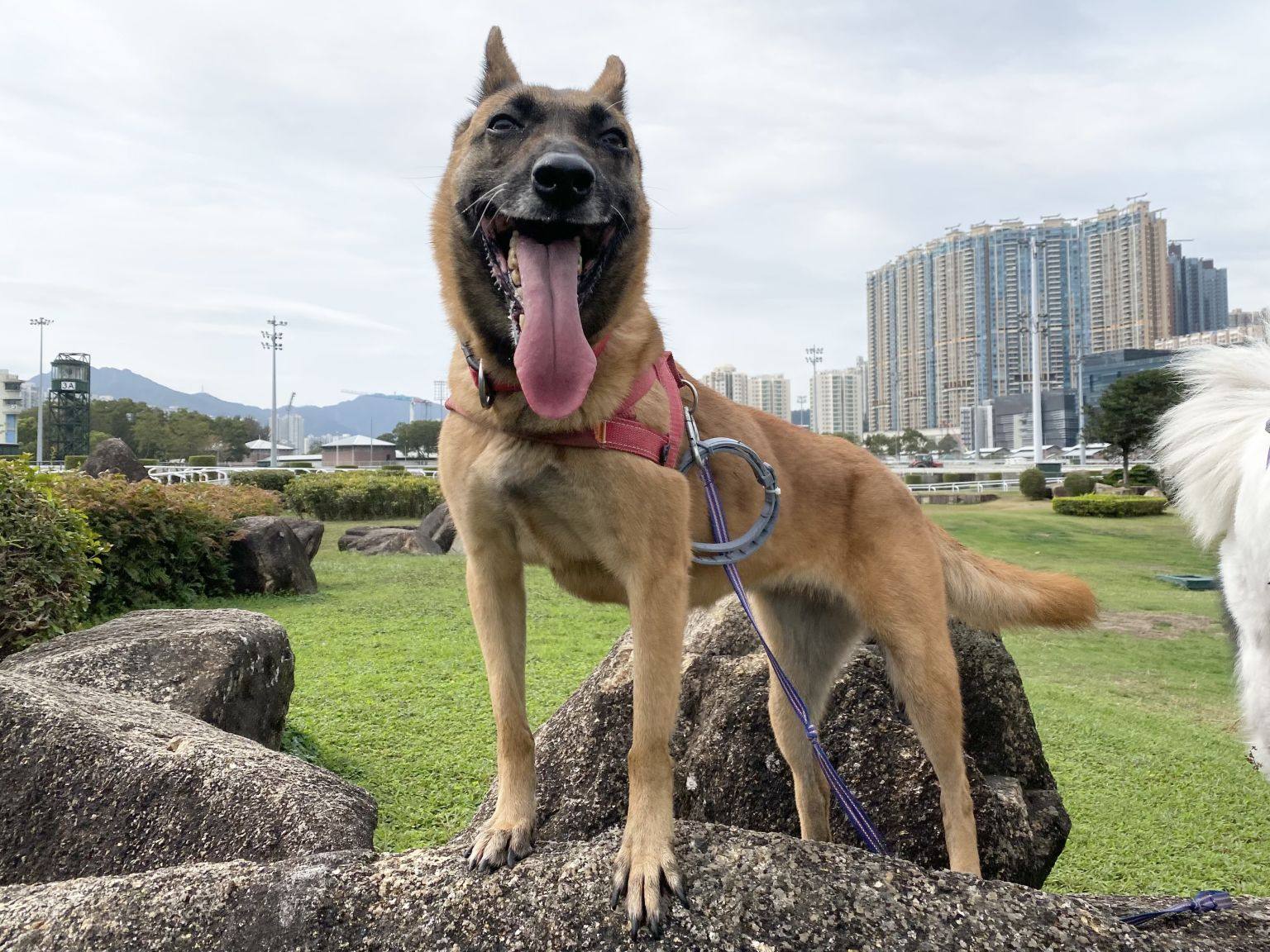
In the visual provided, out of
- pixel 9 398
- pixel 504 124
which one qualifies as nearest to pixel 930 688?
pixel 504 124

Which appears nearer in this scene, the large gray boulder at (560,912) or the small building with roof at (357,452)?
the large gray boulder at (560,912)

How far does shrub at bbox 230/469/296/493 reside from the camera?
26734 mm

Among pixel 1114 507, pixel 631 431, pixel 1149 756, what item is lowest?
pixel 1149 756

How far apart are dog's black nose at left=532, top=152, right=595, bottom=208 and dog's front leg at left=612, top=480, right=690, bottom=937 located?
805 millimetres

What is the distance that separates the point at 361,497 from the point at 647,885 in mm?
22941

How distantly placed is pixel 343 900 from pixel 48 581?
5.13 metres

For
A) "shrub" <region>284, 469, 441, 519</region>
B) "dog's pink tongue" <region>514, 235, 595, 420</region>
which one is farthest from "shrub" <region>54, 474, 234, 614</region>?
"shrub" <region>284, 469, 441, 519</region>

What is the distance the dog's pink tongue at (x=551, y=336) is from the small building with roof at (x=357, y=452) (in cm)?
6750

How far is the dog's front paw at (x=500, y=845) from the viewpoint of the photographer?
203 cm

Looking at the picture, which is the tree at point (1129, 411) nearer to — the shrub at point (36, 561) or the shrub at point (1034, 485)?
the shrub at point (1034, 485)

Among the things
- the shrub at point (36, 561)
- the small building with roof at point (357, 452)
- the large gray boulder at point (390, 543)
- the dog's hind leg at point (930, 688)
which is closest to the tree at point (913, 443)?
the small building with roof at point (357, 452)

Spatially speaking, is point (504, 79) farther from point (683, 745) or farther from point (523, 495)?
point (683, 745)

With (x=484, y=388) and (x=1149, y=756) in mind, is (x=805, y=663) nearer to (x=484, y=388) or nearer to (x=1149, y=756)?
(x=484, y=388)

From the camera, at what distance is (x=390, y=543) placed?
16000 mm
